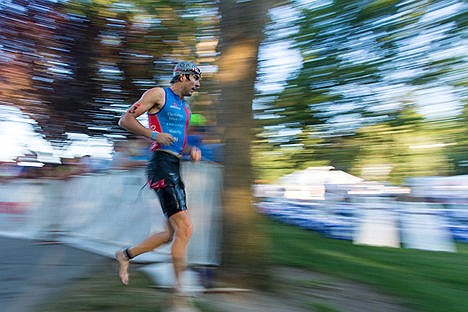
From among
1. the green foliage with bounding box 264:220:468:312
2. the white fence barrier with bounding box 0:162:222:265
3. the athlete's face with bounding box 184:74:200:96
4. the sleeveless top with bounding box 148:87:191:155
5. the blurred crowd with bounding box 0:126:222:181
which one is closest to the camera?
the sleeveless top with bounding box 148:87:191:155

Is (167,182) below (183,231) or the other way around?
the other way around

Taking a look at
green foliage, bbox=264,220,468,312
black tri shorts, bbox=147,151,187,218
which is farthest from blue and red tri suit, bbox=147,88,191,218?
green foliage, bbox=264,220,468,312

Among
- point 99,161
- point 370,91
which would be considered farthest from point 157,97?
point 99,161

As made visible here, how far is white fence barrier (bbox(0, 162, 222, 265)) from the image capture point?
470 cm

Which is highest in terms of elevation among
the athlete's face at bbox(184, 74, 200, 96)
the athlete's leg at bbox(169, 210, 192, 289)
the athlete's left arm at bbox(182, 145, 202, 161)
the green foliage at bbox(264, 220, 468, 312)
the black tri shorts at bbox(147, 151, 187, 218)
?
the athlete's face at bbox(184, 74, 200, 96)

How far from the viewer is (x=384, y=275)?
433 cm

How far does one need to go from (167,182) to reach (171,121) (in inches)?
19.0

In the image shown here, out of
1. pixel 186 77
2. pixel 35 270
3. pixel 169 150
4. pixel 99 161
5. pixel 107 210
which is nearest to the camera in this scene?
pixel 169 150

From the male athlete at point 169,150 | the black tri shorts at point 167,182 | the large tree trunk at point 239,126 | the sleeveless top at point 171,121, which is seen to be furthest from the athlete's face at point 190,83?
the black tri shorts at point 167,182

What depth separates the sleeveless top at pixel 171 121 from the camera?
324 cm

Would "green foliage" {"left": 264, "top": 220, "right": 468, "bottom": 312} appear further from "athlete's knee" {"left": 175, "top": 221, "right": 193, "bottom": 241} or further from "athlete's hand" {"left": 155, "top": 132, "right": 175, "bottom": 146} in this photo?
"athlete's hand" {"left": 155, "top": 132, "right": 175, "bottom": 146}

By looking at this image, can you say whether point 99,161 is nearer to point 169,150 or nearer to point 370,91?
point 169,150

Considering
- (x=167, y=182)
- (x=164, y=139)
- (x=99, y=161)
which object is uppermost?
(x=99, y=161)

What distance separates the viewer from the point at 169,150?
3.21 metres
